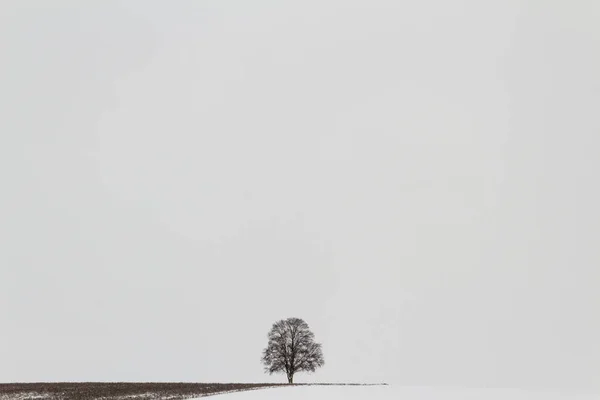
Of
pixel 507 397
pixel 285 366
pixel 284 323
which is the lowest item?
pixel 507 397

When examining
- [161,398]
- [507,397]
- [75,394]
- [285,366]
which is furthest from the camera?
[285,366]

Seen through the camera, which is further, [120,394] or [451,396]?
[120,394]

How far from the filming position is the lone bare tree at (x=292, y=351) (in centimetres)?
7650

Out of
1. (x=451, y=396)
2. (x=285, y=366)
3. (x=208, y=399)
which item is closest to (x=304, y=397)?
(x=208, y=399)

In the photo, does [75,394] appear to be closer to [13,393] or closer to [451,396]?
[13,393]

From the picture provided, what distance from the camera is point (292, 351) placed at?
7675 centimetres

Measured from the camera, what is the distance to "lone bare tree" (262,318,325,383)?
251 ft

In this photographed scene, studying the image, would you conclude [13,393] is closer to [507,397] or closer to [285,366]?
[285,366]

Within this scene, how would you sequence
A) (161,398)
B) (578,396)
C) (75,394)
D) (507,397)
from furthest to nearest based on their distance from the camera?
1. (75,394)
2. (161,398)
3. (578,396)
4. (507,397)

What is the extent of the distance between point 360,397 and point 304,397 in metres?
3.83

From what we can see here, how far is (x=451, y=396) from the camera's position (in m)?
40.2

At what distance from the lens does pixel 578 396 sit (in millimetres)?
41375

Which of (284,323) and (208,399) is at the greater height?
(284,323)

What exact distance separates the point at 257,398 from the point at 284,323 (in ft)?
124
